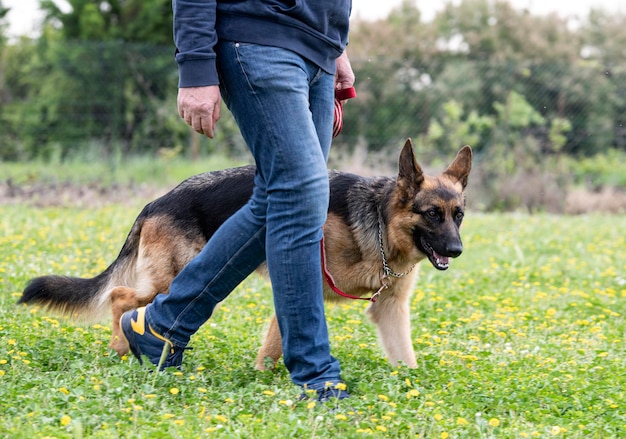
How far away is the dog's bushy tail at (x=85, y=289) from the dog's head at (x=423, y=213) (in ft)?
4.70

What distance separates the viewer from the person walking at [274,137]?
120 inches

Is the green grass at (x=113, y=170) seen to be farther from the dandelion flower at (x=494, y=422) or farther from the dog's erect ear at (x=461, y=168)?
the dandelion flower at (x=494, y=422)

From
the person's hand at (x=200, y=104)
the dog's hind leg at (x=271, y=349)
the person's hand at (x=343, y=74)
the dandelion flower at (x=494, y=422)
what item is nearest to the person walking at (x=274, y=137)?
the person's hand at (x=200, y=104)

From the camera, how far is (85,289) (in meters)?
4.30

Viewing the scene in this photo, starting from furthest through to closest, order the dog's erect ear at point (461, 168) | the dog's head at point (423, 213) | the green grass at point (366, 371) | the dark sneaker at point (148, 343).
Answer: the dog's erect ear at point (461, 168) → the dog's head at point (423, 213) → the dark sneaker at point (148, 343) → the green grass at point (366, 371)

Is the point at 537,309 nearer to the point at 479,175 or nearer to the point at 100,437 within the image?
the point at 100,437

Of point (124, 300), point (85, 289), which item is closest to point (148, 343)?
point (124, 300)

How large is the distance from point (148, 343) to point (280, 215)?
0.87 m

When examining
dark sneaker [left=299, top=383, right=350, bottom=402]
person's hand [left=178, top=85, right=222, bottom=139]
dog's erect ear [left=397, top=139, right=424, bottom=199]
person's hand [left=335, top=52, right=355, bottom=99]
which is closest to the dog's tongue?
dog's erect ear [left=397, top=139, right=424, bottom=199]

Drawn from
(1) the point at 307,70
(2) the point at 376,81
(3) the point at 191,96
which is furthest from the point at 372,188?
(2) the point at 376,81

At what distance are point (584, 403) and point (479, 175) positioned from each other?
413 inches

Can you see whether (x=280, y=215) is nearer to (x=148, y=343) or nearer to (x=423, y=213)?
(x=148, y=343)

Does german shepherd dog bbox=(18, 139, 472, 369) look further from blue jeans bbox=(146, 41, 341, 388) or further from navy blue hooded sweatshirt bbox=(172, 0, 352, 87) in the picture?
navy blue hooded sweatshirt bbox=(172, 0, 352, 87)

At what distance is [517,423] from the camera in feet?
10.4
